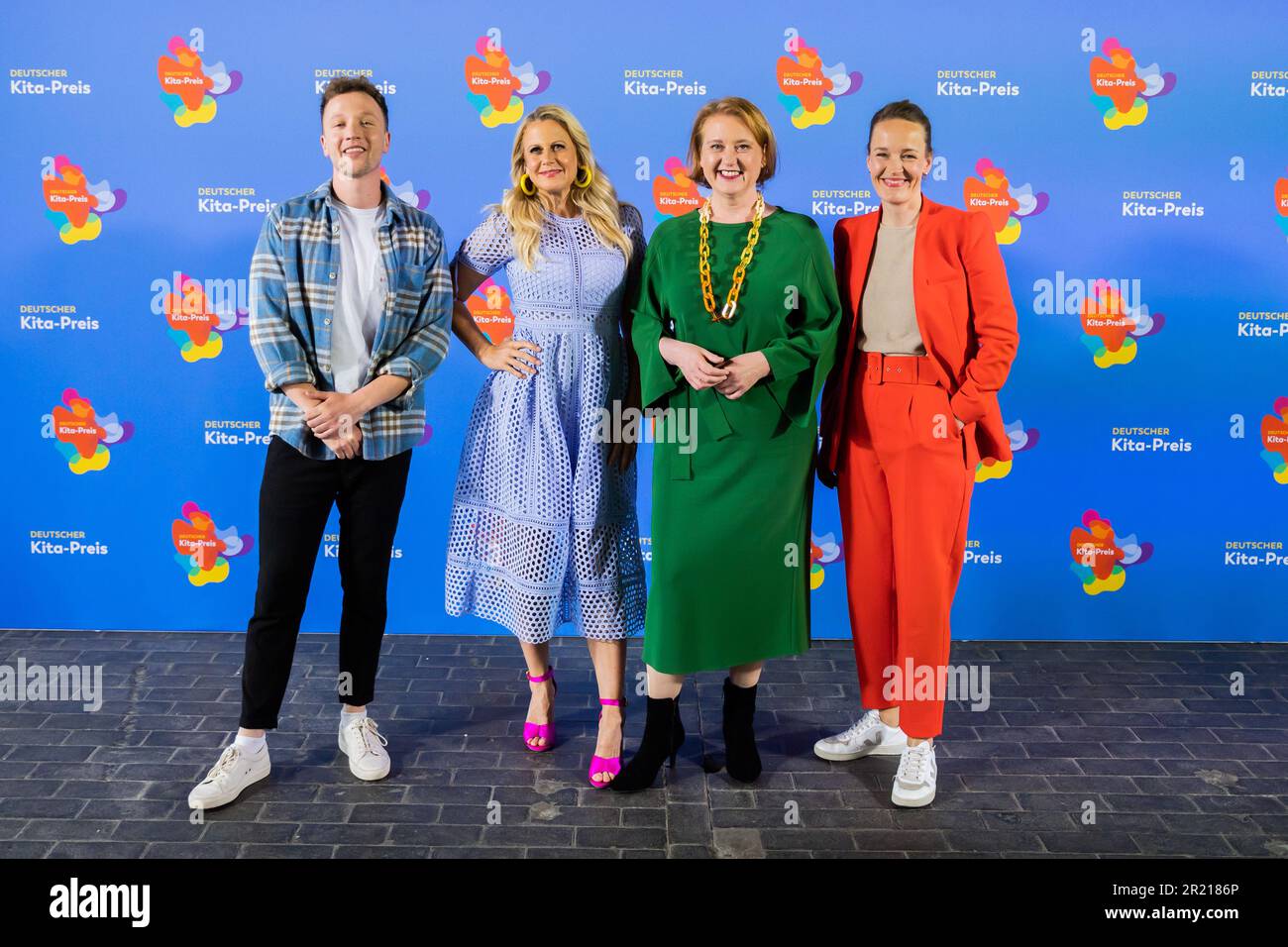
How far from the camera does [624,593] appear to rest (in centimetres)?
327

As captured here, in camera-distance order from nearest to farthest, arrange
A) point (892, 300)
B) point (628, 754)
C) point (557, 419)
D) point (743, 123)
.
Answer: point (743, 123) < point (892, 300) < point (557, 419) < point (628, 754)

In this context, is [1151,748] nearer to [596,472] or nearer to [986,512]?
[986,512]

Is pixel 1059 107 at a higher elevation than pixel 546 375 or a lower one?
higher

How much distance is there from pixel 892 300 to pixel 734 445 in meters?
0.56

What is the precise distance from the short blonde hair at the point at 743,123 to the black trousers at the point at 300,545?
3.64 ft

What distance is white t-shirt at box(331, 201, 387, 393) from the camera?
3.02 metres

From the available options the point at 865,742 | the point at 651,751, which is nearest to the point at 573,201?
the point at 651,751

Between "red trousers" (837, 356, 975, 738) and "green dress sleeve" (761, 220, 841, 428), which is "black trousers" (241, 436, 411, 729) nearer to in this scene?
"green dress sleeve" (761, 220, 841, 428)

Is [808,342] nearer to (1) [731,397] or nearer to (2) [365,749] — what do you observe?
(1) [731,397]

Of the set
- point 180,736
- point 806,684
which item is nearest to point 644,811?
point 806,684

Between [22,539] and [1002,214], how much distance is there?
3.94m

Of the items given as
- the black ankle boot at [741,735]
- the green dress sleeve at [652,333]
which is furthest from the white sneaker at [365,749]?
the green dress sleeve at [652,333]

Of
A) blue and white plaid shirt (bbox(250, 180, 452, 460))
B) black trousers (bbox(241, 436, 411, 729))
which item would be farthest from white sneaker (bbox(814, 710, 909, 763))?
blue and white plaid shirt (bbox(250, 180, 452, 460))

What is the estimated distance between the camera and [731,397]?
9.64ft
